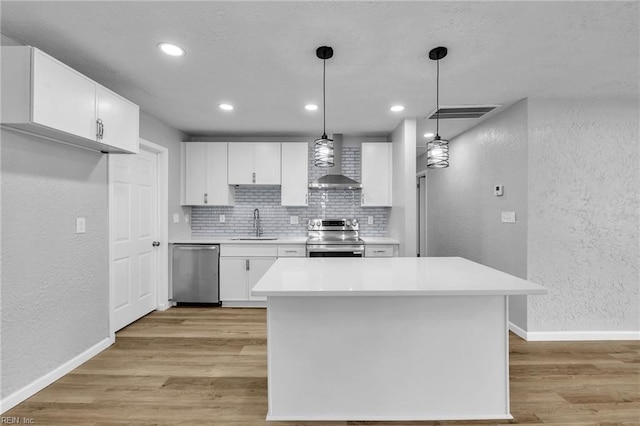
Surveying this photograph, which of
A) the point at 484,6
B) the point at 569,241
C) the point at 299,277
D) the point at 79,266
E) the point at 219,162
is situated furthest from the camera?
the point at 219,162

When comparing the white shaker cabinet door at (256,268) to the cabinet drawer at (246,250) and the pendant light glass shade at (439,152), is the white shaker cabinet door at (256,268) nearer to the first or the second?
the cabinet drawer at (246,250)

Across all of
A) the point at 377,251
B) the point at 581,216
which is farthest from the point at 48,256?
the point at 581,216

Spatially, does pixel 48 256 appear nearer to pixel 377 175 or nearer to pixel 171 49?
pixel 171 49

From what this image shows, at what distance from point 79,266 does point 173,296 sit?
5.79 feet

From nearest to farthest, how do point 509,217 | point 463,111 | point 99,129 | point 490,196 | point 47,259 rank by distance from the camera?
point 47,259 < point 99,129 < point 509,217 < point 463,111 < point 490,196

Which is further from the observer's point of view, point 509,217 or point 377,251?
point 377,251

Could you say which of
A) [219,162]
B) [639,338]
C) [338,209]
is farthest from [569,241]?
[219,162]

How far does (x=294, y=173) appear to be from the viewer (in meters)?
4.52

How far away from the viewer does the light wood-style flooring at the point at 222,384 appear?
1.99 m

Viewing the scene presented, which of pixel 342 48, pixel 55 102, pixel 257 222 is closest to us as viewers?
pixel 55 102

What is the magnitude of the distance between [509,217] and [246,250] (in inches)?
122

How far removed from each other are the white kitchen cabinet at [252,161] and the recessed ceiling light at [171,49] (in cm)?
224

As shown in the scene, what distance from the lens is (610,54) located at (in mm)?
2271

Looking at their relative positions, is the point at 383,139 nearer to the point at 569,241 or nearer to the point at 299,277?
the point at 569,241
